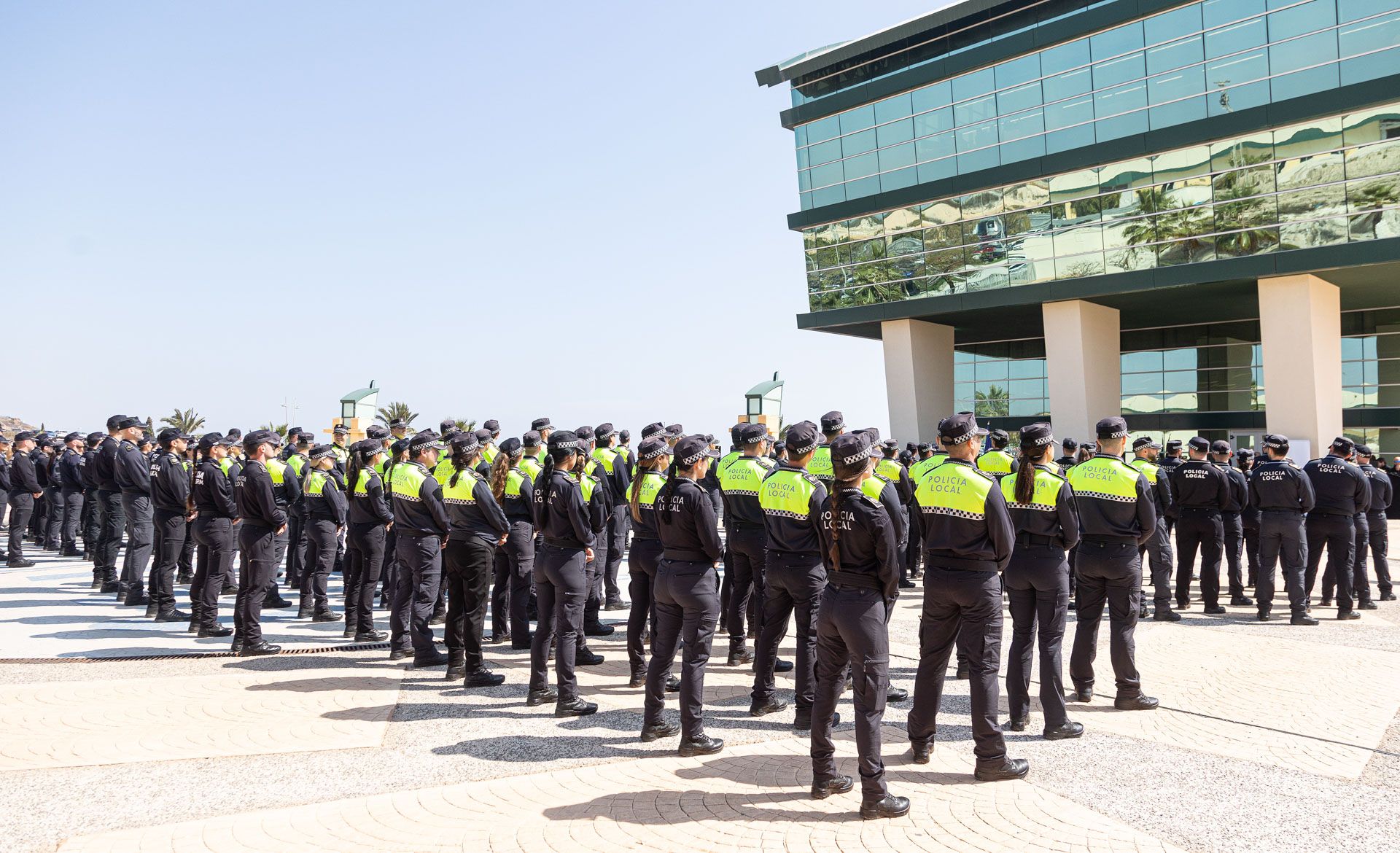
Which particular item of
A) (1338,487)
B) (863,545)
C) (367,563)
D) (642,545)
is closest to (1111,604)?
(863,545)

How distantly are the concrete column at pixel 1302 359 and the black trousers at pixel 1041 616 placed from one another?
24493 mm

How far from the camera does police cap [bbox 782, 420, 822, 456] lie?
6.17 m

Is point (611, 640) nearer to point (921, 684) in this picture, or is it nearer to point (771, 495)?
point (771, 495)

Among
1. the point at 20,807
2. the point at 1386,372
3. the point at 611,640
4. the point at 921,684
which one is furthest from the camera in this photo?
the point at 1386,372

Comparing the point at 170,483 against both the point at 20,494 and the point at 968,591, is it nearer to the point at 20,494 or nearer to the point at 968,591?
the point at 20,494

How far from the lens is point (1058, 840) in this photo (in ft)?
14.7

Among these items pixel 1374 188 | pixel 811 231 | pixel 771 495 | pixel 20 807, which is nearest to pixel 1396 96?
pixel 1374 188

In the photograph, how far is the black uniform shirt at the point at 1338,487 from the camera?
10.6 metres

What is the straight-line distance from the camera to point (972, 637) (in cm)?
539

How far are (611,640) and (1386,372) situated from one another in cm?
3226

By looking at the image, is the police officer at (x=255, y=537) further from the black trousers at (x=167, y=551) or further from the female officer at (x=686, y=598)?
the female officer at (x=686, y=598)

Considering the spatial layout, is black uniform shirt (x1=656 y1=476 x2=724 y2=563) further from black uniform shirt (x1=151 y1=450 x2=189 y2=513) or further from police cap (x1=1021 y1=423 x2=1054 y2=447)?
black uniform shirt (x1=151 y1=450 x2=189 y2=513)

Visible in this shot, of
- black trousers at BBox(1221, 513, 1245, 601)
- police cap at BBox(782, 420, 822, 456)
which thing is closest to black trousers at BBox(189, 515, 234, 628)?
police cap at BBox(782, 420, 822, 456)

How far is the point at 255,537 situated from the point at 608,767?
5.40 metres
